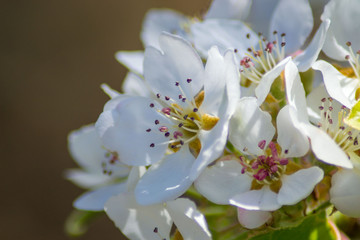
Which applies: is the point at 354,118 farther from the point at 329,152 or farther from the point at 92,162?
the point at 92,162

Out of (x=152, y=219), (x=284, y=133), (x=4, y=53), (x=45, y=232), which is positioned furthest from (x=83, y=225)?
(x=4, y=53)

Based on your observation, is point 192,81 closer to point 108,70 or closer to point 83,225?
point 83,225

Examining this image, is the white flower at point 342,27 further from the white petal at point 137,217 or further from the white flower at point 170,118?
the white petal at point 137,217

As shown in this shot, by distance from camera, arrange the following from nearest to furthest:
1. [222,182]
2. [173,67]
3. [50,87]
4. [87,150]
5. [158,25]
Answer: [222,182] → [173,67] → [87,150] → [158,25] → [50,87]

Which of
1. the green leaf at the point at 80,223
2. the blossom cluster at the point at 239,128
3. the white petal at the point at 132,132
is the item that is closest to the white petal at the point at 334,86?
the blossom cluster at the point at 239,128

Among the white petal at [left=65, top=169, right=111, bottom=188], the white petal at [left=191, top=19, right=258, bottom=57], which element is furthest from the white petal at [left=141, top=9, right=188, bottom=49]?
the white petal at [left=65, top=169, right=111, bottom=188]

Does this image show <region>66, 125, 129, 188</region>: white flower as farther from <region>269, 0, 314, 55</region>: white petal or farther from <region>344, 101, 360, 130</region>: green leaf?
<region>344, 101, 360, 130</region>: green leaf

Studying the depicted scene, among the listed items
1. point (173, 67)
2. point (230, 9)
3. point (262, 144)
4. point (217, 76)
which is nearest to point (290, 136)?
point (262, 144)
